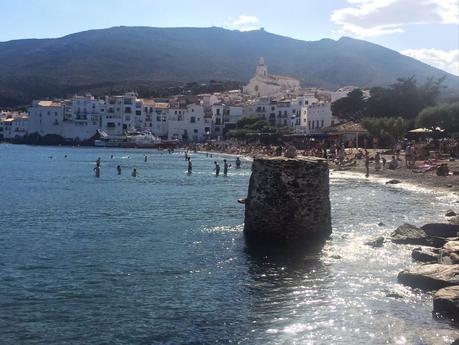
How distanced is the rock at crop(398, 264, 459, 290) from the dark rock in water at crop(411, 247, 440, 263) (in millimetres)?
1861

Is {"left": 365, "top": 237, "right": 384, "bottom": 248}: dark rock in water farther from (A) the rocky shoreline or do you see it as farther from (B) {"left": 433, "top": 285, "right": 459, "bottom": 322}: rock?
(B) {"left": 433, "top": 285, "right": 459, "bottom": 322}: rock

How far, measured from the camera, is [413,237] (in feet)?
69.4

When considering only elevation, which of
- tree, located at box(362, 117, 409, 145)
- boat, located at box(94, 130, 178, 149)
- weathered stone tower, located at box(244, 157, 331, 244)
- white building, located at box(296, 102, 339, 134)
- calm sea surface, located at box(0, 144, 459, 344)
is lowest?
calm sea surface, located at box(0, 144, 459, 344)

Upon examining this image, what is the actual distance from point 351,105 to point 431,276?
108475 millimetres

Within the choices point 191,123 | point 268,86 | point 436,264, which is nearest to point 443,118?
point 436,264

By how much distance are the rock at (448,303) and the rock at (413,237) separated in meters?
7.28

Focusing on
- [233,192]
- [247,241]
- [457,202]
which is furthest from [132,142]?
[247,241]

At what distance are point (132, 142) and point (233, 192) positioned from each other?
383ft

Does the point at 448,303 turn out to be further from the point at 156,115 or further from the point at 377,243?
the point at 156,115

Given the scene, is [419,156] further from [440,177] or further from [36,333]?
[36,333]

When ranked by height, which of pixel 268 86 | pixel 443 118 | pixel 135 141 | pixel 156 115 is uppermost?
pixel 268 86

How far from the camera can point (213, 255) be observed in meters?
19.1

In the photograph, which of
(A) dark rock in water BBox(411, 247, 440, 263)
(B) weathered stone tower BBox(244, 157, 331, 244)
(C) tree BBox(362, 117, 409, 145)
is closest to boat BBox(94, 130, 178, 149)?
(C) tree BBox(362, 117, 409, 145)

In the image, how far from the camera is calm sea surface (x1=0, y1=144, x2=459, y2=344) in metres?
12.1
